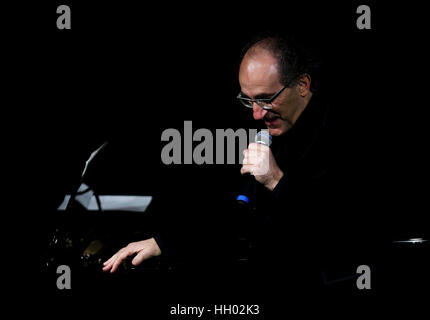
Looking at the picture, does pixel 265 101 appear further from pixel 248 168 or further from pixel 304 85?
pixel 248 168

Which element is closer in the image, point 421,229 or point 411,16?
point 421,229

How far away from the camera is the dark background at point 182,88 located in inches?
75.4

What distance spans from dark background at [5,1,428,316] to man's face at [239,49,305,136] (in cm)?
20

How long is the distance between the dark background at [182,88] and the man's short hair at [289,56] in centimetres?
10

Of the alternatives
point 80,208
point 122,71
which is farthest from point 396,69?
point 80,208

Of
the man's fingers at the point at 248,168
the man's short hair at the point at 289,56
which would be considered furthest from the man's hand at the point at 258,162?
the man's short hair at the point at 289,56

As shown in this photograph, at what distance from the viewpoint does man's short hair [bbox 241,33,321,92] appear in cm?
168

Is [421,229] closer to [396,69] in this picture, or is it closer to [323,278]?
[323,278]

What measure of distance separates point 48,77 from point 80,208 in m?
0.72

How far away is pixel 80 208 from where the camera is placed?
2.03 metres

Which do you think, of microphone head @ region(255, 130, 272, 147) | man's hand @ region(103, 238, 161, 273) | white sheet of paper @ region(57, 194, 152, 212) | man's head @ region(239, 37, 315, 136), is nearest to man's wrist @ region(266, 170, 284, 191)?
microphone head @ region(255, 130, 272, 147)

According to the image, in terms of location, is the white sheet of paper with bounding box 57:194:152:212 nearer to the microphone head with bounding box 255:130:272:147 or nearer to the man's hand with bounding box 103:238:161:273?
the man's hand with bounding box 103:238:161:273

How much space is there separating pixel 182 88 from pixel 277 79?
2.05 feet

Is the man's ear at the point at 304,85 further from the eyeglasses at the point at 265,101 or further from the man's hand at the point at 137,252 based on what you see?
the man's hand at the point at 137,252
